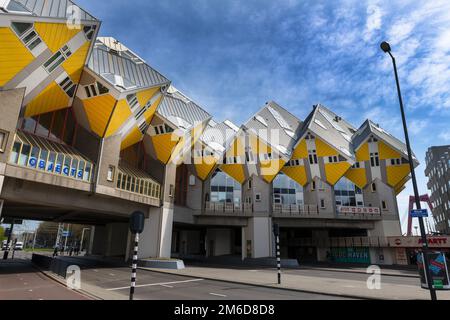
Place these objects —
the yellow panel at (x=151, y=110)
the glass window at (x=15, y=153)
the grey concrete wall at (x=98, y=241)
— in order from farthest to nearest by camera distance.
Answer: the grey concrete wall at (x=98, y=241) → the yellow panel at (x=151, y=110) → the glass window at (x=15, y=153)

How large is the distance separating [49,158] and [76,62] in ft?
24.1

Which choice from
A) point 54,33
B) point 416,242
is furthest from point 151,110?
point 416,242

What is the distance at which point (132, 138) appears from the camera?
28.8 m

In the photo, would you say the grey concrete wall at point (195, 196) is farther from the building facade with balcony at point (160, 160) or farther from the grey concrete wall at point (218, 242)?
the grey concrete wall at point (218, 242)

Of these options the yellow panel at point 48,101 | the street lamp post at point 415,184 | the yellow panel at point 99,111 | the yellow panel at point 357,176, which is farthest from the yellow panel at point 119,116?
the yellow panel at point 357,176

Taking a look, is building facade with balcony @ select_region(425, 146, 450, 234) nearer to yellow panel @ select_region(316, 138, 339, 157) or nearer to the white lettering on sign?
the white lettering on sign

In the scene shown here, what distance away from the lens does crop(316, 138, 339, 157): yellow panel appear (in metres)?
40.4

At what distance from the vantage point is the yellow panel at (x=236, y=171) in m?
38.5

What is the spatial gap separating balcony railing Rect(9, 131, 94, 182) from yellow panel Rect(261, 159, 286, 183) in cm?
2252

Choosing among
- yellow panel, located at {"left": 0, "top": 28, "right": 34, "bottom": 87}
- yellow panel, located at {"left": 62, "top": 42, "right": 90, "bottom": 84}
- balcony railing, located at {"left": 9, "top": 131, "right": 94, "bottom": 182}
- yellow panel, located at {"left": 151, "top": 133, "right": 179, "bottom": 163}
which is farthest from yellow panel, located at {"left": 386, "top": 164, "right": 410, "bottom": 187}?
yellow panel, located at {"left": 0, "top": 28, "right": 34, "bottom": 87}

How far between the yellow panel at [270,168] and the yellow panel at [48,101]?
24.7 metres

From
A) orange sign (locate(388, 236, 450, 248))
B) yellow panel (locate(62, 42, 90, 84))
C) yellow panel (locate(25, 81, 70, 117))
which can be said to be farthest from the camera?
orange sign (locate(388, 236, 450, 248))
